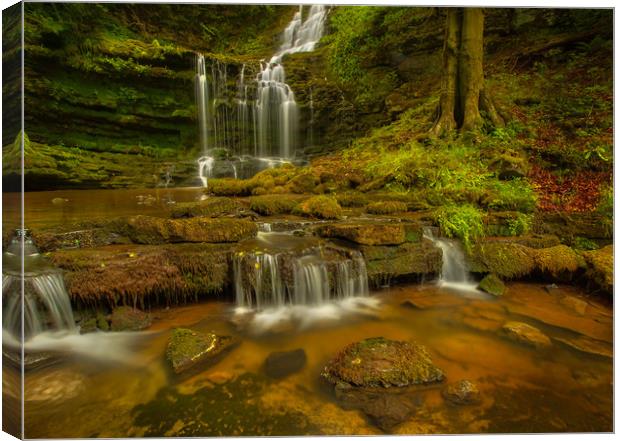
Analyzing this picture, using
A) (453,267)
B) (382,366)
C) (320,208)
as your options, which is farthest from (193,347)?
(453,267)

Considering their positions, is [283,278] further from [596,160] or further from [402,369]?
[596,160]

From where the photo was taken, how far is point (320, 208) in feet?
18.3

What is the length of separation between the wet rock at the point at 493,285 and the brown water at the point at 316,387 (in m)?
0.55

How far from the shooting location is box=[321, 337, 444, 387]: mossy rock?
2621 mm

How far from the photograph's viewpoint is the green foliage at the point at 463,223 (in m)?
4.66

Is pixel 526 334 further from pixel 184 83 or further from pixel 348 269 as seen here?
pixel 184 83

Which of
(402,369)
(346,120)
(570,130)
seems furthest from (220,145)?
(402,369)

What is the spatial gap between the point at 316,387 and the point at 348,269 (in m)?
1.72

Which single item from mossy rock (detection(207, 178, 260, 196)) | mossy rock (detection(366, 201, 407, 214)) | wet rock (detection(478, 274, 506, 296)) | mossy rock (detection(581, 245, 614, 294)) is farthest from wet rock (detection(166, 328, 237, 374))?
mossy rock (detection(207, 178, 260, 196))

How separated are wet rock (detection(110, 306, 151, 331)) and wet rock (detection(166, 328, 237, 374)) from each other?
17.5 inches

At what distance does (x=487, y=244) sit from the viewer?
4.58 meters

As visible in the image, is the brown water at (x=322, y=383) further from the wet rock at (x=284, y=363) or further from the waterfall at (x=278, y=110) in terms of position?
the waterfall at (x=278, y=110)

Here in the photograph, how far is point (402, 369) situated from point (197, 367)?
171 cm

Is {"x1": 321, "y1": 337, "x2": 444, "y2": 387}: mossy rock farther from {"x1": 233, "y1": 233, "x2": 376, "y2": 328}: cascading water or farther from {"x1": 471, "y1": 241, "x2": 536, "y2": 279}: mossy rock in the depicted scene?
{"x1": 471, "y1": 241, "x2": 536, "y2": 279}: mossy rock
